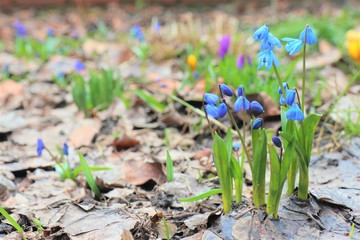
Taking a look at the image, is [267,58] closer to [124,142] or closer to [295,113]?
[295,113]

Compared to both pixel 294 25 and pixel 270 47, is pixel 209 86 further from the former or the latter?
pixel 294 25

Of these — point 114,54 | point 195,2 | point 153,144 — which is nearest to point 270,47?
point 153,144

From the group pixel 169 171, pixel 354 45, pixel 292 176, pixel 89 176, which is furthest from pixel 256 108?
pixel 354 45

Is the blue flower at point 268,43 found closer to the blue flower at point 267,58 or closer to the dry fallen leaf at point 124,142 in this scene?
the blue flower at point 267,58

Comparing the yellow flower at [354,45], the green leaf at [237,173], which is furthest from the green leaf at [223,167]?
the yellow flower at [354,45]

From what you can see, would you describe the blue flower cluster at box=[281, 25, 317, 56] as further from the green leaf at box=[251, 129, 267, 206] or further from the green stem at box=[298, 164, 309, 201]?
the green stem at box=[298, 164, 309, 201]
